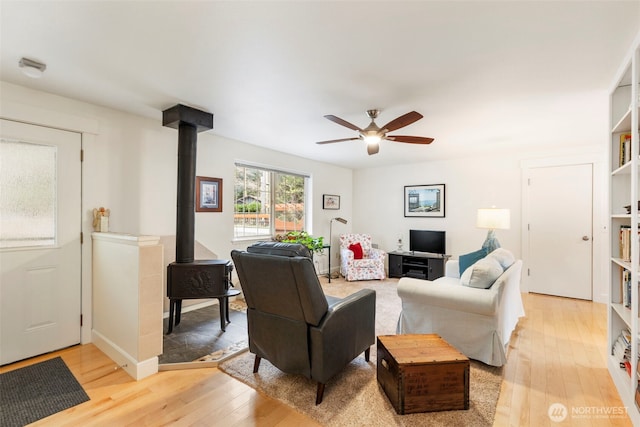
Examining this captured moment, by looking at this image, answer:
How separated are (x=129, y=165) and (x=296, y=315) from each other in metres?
2.49

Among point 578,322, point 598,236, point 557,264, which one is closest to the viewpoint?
point 578,322

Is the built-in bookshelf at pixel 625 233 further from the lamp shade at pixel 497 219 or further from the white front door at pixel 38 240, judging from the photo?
the white front door at pixel 38 240

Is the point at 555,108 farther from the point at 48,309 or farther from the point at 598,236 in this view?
the point at 48,309

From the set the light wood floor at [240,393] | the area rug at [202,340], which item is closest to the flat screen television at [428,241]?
the light wood floor at [240,393]

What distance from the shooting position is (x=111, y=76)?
227 centimetres

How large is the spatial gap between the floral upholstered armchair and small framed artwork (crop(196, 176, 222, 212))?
262 centimetres

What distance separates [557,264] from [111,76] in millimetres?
5940

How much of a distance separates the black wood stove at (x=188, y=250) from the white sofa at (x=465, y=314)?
5.68 feet

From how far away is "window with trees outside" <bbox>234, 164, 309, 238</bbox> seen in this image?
439 cm

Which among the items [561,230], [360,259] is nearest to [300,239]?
[360,259]

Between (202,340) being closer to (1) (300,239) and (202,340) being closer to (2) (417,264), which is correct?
(1) (300,239)

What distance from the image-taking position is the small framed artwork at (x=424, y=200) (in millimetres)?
5578

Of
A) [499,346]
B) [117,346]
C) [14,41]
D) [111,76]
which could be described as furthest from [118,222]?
[499,346]

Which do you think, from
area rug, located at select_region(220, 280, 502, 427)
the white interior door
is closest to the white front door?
area rug, located at select_region(220, 280, 502, 427)
